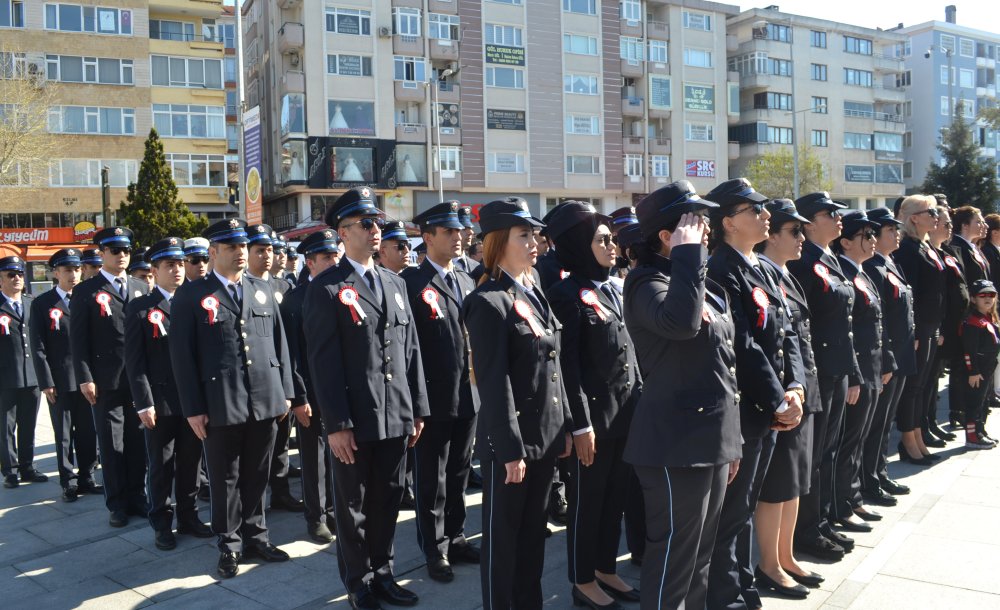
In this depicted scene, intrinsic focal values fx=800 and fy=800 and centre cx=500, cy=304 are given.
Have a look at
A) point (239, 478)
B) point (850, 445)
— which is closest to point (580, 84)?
point (850, 445)

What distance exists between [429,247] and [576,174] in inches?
1725

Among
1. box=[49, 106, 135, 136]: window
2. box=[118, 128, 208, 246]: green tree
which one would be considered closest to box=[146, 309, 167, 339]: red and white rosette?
box=[118, 128, 208, 246]: green tree

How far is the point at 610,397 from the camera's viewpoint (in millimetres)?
4586

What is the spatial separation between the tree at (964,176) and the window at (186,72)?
38548 millimetres

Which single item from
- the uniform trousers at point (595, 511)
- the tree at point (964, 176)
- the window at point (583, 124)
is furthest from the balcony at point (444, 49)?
the uniform trousers at point (595, 511)

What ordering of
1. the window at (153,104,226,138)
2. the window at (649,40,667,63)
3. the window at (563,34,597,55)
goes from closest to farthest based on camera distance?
the window at (153,104,226,138) < the window at (563,34,597,55) < the window at (649,40,667,63)

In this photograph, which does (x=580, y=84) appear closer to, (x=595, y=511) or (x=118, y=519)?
(x=118, y=519)

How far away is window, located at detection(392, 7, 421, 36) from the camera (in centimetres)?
4338

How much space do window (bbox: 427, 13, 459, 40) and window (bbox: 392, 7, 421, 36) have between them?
0.66 metres

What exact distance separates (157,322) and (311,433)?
5.10ft

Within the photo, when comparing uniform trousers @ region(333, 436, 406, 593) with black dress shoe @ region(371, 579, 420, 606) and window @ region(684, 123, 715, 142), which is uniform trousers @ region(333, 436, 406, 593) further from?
window @ region(684, 123, 715, 142)

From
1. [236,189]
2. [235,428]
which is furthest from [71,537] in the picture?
[236,189]

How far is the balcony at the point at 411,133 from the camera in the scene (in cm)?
4338

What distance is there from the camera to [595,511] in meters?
4.62
